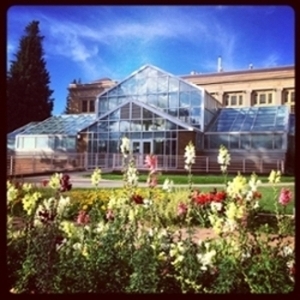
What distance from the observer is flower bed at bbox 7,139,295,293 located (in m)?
2.37

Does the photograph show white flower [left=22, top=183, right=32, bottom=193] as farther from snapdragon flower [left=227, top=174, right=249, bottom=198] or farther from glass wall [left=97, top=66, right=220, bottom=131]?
snapdragon flower [left=227, top=174, right=249, bottom=198]

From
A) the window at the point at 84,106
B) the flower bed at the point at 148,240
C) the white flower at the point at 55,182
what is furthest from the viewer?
the window at the point at 84,106

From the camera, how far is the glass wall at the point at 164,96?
2549mm


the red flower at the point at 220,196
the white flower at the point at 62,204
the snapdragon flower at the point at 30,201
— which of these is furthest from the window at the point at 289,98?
the snapdragon flower at the point at 30,201

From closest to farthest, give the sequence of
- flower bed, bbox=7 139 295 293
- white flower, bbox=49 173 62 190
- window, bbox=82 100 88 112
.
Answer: flower bed, bbox=7 139 295 293 → white flower, bbox=49 173 62 190 → window, bbox=82 100 88 112

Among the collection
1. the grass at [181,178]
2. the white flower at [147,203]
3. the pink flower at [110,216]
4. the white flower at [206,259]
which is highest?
the grass at [181,178]

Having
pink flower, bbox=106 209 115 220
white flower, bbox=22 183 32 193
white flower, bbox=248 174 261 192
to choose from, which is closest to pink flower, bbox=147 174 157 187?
→ pink flower, bbox=106 209 115 220

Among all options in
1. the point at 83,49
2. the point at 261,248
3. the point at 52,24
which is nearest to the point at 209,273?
the point at 261,248

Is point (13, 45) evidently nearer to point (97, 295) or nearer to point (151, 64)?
point (151, 64)

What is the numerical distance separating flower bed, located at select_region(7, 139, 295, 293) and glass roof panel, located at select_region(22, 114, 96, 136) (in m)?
0.24

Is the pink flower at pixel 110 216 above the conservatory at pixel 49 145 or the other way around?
the other way around

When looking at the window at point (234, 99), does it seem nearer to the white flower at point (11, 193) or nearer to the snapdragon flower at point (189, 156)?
the snapdragon flower at point (189, 156)

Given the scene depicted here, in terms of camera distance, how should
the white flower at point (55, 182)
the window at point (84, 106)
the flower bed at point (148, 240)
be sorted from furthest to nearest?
the window at point (84, 106), the white flower at point (55, 182), the flower bed at point (148, 240)

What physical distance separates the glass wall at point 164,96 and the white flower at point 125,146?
5.4 inches
